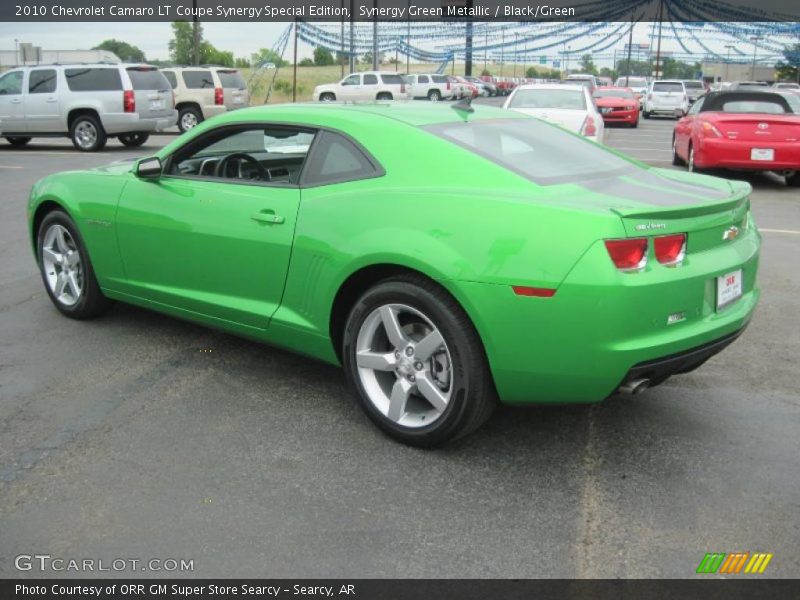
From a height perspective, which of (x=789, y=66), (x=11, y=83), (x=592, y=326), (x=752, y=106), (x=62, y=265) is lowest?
(x=62, y=265)

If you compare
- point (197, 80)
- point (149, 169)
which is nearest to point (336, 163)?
point (149, 169)

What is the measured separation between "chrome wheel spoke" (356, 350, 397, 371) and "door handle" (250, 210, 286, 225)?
2.56ft

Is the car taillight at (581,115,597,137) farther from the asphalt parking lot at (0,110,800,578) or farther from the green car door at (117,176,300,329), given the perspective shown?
the green car door at (117,176,300,329)

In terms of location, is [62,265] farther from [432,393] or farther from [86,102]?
[86,102]

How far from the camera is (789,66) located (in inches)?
3794

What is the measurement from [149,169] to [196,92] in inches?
792

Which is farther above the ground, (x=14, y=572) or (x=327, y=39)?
(x=327, y=39)

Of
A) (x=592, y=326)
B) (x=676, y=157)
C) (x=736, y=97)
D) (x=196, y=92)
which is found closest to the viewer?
(x=592, y=326)

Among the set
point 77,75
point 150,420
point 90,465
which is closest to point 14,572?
point 90,465

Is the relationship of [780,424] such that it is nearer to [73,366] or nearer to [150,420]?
[150,420]

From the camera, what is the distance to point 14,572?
283 cm

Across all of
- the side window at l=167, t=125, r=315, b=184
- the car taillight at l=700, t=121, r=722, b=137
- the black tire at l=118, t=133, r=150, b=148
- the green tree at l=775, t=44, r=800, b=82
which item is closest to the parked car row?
the black tire at l=118, t=133, r=150, b=148
